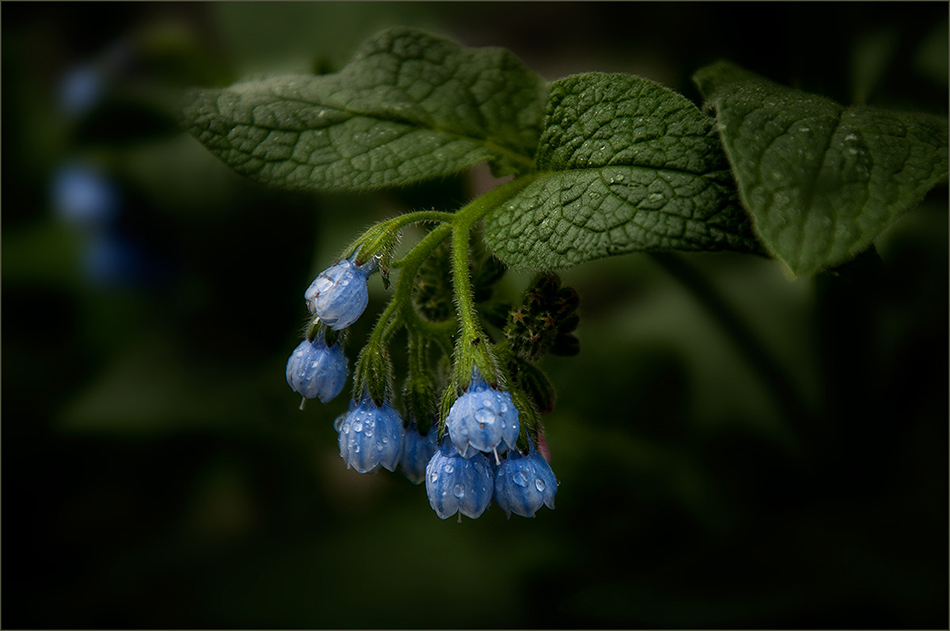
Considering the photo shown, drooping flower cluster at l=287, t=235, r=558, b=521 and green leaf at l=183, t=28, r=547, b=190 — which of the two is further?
green leaf at l=183, t=28, r=547, b=190

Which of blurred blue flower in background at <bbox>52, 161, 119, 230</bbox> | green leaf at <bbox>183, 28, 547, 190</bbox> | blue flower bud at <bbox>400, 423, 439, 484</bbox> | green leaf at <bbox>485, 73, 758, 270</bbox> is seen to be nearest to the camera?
green leaf at <bbox>485, 73, 758, 270</bbox>

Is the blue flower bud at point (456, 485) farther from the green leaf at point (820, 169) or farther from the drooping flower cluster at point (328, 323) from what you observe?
the green leaf at point (820, 169)

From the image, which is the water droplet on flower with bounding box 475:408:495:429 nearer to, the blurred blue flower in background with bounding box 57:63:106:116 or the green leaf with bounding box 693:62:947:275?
the green leaf with bounding box 693:62:947:275

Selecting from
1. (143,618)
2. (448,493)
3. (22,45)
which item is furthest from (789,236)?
(22,45)

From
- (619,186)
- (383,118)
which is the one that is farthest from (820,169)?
(383,118)

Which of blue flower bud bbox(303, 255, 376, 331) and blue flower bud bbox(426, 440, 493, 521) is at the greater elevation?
blue flower bud bbox(303, 255, 376, 331)

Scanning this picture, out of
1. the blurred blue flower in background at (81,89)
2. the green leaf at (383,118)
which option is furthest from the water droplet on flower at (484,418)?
the blurred blue flower in background at (81,89)

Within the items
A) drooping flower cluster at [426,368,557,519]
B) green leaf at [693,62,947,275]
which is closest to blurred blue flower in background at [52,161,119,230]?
drooping flower cluster at [426,368,557,519]
